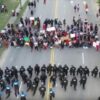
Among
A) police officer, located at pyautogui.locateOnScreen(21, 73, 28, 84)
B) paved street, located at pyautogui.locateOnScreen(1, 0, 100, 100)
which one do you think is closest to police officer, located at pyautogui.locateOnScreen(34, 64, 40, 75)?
police officer, located at pyautogui.locateOnScreen(21, 73, 28, 84)

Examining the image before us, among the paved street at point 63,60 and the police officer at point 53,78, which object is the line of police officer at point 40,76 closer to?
the police officer at point 53,78

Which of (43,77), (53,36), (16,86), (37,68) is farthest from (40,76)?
(53,36)

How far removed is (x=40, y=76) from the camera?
115 ft

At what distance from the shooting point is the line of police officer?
33625mm

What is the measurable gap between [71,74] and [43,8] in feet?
83.7

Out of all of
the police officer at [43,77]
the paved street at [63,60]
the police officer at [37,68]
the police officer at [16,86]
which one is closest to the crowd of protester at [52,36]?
the paved street at [63,60]

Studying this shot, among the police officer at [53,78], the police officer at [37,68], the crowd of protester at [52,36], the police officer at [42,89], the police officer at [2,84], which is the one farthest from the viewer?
the crowd of protester at [52,36]

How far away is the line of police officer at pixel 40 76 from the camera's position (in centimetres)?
3362

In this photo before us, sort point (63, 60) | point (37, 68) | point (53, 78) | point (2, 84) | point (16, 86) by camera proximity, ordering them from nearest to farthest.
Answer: point (16, 86)
point (2, 84)
point (53, 78)
point (37, 68)
point (63, 60)

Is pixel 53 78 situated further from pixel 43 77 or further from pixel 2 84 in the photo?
pixel 2 84

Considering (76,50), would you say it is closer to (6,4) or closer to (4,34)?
(4,34)

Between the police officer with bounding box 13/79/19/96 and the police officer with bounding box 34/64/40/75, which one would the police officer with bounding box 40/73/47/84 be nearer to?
the police officer with bounding box 34/64/40/75

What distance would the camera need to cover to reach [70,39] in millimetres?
44250

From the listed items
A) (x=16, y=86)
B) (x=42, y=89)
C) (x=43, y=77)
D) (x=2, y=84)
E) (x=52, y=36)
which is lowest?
(x=42, y=89)
